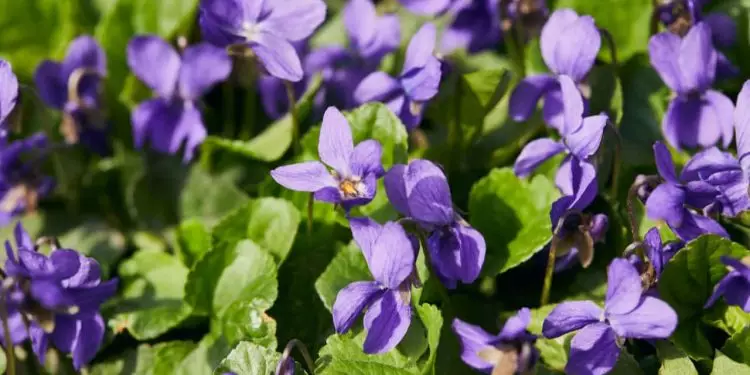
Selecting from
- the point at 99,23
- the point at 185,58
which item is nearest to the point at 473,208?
the point at 185,58

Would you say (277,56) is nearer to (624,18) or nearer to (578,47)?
(578,47)

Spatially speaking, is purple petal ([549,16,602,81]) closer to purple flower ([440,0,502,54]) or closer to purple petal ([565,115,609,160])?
purple petal ([565,115,609,160])

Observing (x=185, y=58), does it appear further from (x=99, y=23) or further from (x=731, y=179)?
(x=731, y=179)

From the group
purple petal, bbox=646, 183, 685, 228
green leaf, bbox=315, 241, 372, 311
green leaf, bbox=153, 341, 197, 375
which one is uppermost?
purple petal, bbox=646, 183, 685, 228

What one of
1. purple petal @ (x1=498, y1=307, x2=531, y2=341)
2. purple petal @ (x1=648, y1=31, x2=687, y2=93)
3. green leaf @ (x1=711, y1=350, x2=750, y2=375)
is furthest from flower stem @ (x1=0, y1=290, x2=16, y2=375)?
purple petal @ (x1=648, y1=31, x2=687, y2=93)

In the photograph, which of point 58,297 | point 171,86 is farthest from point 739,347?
point 171,86

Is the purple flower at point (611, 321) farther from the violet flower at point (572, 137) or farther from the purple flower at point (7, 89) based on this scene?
the purple flower at point (7, 89)

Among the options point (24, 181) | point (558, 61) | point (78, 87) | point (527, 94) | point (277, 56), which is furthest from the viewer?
point (78, 87)
